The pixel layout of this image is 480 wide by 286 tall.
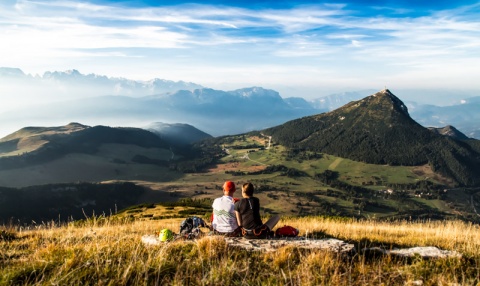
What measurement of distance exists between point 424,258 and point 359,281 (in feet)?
11.4

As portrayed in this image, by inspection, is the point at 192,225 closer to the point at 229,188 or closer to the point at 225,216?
the point at 225,216

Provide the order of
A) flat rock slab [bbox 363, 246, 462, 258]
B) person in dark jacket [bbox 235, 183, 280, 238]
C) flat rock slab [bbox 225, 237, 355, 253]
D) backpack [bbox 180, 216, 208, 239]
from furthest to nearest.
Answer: backpack [bbox 180, 216, 208, 239] → person in dark jacket [bbox 235, 183, 280, 238] → flat rock slab [bbox 363, 246, 462, 258] → flat rock slab [bbox 225, 237, 355, 253]

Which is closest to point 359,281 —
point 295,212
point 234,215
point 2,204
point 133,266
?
point 133,266

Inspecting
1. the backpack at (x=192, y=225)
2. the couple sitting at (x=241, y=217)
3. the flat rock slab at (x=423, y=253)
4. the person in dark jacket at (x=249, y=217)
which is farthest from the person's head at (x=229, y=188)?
the flat rock slab at (x=423, y=253)

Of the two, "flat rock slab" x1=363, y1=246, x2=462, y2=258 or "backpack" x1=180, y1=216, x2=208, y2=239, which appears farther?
"backpack" x1=180, y1=216, x2=208, y2=239

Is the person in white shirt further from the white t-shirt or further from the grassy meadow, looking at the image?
the grassy meadow

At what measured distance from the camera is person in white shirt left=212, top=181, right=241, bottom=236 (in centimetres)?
1192

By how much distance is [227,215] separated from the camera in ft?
39.5

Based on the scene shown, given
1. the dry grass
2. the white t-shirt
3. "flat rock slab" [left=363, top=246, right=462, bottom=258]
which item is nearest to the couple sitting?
the white t-shirt

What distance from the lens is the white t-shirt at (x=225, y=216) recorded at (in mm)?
12000

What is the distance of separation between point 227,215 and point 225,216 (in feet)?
0.36

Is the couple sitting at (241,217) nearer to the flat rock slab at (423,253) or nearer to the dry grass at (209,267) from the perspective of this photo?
the dry grass at (209,267)

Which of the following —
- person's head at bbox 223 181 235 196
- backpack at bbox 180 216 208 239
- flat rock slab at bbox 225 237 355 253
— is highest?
person's head at bbox 223 181 235 196

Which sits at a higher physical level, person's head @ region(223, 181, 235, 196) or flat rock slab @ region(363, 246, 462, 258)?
person's head @ region(223, 181, 235, 196)
